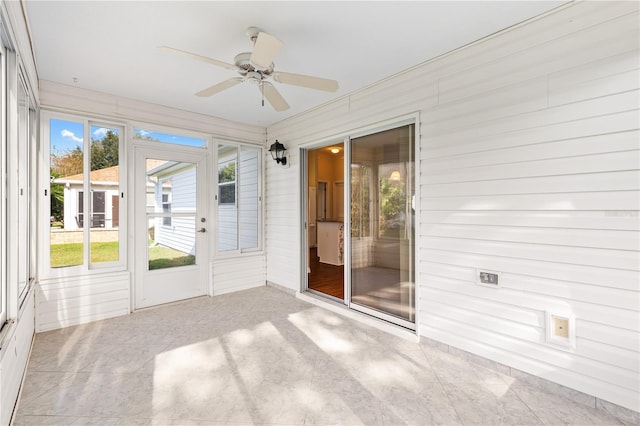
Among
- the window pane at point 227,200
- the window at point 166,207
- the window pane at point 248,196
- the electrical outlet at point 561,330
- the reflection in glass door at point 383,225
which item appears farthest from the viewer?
the window pane at point 248,196

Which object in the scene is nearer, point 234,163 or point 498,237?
point 498,237

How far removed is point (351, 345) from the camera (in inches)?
116

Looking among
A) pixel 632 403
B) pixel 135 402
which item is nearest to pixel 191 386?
pixel 135 402

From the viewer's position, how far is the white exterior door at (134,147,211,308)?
4051 millimetres

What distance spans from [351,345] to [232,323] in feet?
4.84

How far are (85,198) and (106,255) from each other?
755mm

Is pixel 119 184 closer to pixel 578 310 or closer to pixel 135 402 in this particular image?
pixel 135 402

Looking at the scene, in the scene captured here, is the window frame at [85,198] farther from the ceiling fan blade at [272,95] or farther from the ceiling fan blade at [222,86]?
the ceiling fan blade at [272,95]

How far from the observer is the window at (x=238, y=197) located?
4.83 m

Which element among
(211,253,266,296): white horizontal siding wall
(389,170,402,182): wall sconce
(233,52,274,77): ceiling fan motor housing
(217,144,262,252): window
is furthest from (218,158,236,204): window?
(389,170,402,182): wall sconce

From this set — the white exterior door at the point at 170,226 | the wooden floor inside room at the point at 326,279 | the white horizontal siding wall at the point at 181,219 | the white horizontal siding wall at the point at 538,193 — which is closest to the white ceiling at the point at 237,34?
the white horizontal siding wall at the point at 538,193

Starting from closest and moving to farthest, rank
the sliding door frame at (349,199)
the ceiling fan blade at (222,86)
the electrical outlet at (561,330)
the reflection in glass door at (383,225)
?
the electrical outlet at (561,330) → the ceiling fan blade at (222,86) → the sliding door frame at (349,199) → the reflection in glass door at (383,225)

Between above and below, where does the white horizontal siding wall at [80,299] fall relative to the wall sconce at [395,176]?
below

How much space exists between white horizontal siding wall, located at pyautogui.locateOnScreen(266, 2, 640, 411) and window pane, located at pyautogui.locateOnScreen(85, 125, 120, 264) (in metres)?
3.67
